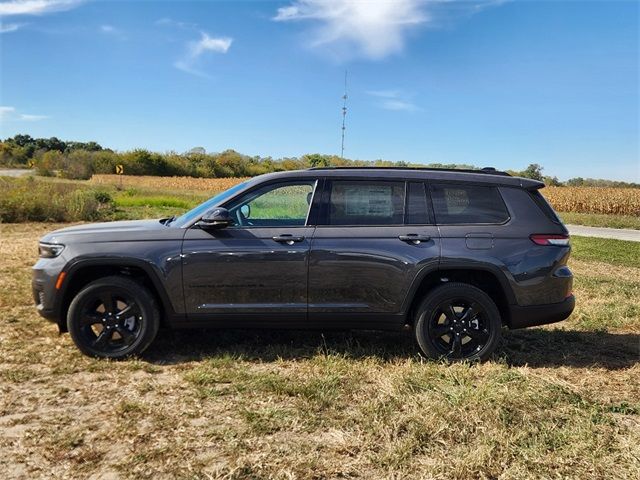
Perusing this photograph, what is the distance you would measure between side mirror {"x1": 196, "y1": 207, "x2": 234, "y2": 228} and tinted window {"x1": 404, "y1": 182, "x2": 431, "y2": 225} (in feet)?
5.12

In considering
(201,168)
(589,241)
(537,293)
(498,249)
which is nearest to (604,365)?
(537,293)

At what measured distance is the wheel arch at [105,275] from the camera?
14.1 ft

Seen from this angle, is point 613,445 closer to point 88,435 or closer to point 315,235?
point 315,235

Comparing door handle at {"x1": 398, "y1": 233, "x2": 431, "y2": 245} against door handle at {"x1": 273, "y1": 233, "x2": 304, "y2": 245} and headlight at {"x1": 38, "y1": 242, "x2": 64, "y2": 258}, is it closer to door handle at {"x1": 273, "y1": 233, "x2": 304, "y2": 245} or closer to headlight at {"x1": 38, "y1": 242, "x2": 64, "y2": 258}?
door handle at {"x1": 273, "y1": 233, "x2": 304, "y2": 245}

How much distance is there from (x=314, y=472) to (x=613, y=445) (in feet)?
6.07

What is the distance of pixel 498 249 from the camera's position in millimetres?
4367

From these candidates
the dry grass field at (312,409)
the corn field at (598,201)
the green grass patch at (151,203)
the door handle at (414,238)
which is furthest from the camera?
the corn field at (598,201)

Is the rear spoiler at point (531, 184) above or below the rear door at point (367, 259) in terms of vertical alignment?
above

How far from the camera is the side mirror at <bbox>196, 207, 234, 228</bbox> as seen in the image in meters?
4.25

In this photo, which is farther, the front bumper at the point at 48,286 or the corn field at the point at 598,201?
the corn field at the point at 598,201

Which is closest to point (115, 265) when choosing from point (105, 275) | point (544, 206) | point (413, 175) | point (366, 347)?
point (105, 275)

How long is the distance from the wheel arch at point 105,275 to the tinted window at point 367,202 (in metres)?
1.62

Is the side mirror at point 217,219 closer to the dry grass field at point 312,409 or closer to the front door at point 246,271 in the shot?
the front door at point 246,271

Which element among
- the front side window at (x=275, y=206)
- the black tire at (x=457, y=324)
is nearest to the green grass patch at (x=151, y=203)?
the front side window at (x=275, y=206)
